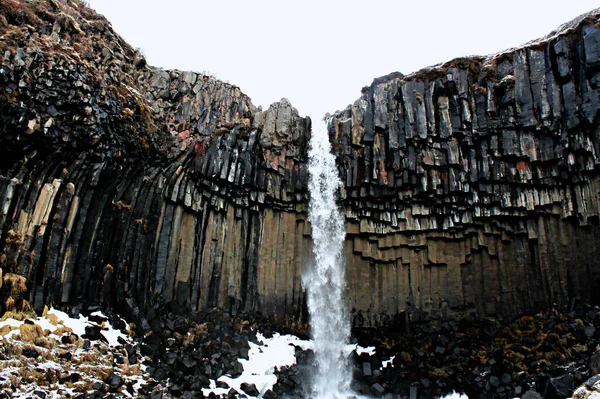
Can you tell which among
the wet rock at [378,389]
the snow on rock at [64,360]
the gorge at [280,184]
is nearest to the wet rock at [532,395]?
the wet rock at [378,389]

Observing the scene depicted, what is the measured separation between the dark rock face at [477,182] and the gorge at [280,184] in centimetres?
7

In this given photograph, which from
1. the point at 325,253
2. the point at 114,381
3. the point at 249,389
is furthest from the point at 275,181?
the point at 114,381

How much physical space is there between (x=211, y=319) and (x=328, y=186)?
7.81 m

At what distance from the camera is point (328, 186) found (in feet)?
71.9

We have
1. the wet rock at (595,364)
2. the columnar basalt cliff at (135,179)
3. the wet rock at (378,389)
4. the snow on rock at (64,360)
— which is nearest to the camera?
the snow on rock at (64,360)

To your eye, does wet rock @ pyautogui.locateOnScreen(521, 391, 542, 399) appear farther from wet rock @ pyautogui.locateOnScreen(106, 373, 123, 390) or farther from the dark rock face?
wet rock @ pyautogui.locateOnScreen(106, 373, 123, 390)

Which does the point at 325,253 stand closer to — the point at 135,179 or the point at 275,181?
the point at 275,181

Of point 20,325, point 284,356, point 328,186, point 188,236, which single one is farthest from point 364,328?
point 20,325

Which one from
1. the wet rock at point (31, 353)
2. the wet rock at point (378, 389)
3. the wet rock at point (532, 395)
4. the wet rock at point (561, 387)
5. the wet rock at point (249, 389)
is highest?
the wet rock at point (31, 353)

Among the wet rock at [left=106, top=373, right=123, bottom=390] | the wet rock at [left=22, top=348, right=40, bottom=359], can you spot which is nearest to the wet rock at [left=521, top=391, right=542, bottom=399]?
the wet rock at [left=106, top=373, right=123, bottom=390]

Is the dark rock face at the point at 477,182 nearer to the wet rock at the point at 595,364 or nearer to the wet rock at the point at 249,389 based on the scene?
the wet rock at the point at 595,364

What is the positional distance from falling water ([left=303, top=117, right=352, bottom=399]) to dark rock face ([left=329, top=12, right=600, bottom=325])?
0.60 metres

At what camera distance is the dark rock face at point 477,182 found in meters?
18.2

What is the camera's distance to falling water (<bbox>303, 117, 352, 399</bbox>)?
2127 cm
